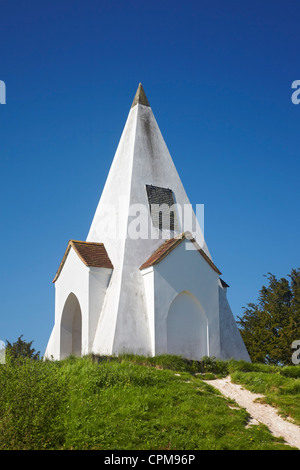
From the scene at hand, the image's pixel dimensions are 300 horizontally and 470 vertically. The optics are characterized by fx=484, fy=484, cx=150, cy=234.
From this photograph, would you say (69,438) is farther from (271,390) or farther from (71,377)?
(271,390)

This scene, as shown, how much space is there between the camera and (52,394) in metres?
8.81

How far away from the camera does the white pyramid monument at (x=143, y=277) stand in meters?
15.4

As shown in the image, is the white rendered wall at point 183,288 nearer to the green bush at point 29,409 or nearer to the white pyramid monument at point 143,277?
the white pyramid monument at point 143,277

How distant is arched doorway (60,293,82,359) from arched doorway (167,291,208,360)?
4.07 metres

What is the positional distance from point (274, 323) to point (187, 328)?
398 inches

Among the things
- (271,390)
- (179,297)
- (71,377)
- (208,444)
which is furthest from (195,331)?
(208,444)

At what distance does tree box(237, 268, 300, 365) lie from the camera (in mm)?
23219

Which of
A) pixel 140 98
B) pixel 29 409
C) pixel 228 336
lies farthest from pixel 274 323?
pixel 29 409

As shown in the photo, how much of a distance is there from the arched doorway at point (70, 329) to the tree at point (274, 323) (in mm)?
9808

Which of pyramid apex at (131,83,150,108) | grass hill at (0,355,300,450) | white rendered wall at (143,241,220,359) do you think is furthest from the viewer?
pyramid apex at (131,83,150,108)

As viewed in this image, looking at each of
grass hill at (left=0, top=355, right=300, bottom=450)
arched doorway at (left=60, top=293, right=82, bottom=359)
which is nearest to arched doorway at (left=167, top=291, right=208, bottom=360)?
grass hill at (left=0, top=355, right=300, bottom=450)

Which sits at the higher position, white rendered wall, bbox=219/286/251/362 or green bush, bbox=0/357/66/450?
white rendered wall, bbox=219/286/251/362

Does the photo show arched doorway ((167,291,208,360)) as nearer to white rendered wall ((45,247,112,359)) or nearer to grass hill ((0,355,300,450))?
white rendered wall ((45,247,112,359))
